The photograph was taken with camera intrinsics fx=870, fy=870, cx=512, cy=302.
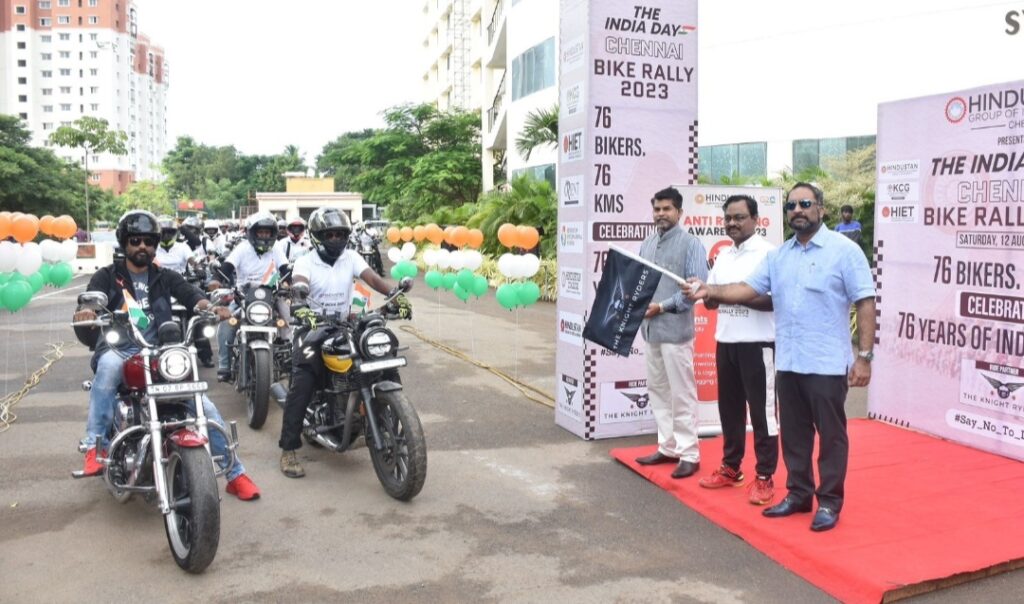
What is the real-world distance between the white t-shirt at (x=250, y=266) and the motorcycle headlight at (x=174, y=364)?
4.97 metres

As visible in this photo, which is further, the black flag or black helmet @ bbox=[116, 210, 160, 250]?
the black flag

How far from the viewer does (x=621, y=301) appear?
19.9 feet

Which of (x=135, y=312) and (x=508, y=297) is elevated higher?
(x=135, y=312)

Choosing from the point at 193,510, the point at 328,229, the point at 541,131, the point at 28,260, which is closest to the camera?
the point at 193,510

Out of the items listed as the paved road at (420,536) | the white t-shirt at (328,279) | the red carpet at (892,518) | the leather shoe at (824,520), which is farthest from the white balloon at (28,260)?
the leather shoe at (824,520)

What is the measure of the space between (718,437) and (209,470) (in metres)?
4.36

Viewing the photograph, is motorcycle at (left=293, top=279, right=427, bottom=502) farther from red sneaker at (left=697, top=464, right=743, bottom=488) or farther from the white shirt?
the white shirt

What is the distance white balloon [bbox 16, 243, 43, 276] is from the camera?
11805 millimetres

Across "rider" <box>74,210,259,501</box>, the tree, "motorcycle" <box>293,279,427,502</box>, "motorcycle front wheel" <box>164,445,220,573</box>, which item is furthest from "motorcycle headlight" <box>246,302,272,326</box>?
the tree

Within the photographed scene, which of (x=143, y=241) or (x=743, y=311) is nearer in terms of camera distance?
(x=143, y=241)

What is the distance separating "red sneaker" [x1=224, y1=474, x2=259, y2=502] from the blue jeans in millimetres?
483

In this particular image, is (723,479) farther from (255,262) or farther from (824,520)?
(255,262)

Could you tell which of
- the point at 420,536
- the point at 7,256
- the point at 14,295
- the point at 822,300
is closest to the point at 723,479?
the point at 822,300

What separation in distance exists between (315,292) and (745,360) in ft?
10.3
